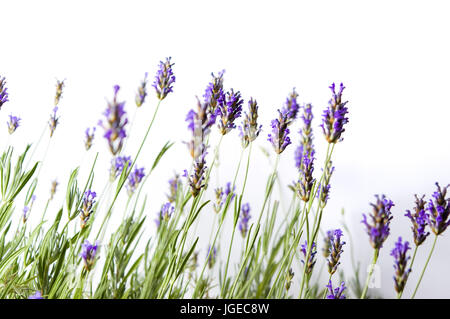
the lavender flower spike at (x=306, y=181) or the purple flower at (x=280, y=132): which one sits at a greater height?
the purple flower at (x=280, y=132)

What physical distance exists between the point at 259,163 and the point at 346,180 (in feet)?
1.96

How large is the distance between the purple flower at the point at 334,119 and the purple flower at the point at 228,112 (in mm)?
181

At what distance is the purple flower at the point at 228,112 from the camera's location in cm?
82

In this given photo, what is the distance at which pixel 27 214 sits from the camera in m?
1.35

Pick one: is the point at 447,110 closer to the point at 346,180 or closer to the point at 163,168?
the point at 346,180

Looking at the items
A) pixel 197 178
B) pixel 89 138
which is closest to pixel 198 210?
pixel 197 178

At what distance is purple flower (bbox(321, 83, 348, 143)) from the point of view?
73 cm

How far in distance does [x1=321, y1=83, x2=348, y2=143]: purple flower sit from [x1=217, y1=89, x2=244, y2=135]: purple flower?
0.18m

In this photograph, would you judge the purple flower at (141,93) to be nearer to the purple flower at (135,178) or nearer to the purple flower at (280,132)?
the purple flower at (280,132)

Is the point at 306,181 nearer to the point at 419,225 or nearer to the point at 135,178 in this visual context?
the point at 419,225

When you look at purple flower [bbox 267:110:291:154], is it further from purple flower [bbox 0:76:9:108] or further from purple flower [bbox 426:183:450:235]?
purple flower [bbox 0:76:9:108]

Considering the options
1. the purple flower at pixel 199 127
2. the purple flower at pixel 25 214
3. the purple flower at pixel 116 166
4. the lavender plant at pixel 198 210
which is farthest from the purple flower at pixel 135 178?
the purple flower at pixel 199 127

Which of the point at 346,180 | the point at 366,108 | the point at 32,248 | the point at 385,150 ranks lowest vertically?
the point at 32,248
